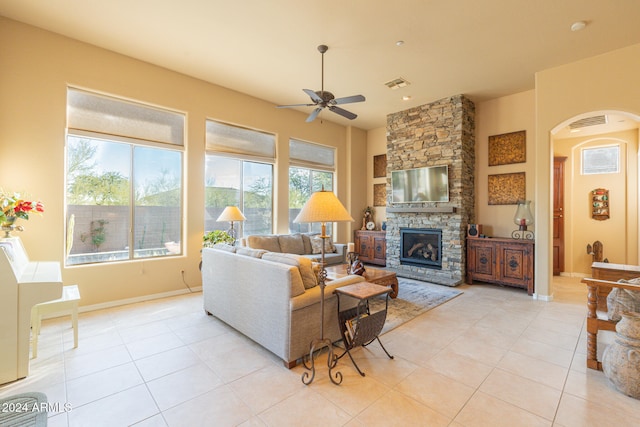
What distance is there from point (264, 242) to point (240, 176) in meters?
1.44

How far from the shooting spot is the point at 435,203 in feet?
18.7

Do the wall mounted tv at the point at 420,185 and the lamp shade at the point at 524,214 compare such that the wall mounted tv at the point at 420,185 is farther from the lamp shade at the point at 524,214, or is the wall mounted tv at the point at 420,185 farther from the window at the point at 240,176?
the window at the point at 240,176

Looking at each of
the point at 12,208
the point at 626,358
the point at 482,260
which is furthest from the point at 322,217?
the point at 482,260

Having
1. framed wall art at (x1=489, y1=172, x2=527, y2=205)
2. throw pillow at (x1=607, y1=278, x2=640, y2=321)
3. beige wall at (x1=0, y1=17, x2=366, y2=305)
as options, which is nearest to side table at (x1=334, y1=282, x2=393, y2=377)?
throw pillow at (x1=607, y1=278, x2=640, y2=321)

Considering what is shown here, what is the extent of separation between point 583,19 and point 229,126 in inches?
205

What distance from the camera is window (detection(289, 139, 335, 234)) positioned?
6382mm

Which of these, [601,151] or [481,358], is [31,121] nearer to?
[481,358]

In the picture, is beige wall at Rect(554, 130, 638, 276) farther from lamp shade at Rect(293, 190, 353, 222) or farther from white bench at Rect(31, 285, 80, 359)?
white bench at Rect(31, 285, 80, 359)

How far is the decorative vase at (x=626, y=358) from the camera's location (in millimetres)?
1994

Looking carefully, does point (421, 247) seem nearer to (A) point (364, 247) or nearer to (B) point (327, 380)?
(A) point (364, 247)

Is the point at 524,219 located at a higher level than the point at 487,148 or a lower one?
lower

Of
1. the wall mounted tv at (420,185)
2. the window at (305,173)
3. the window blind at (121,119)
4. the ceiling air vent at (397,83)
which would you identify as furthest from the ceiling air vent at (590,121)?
the window blind at (121,119)

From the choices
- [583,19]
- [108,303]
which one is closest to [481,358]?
[583,19]

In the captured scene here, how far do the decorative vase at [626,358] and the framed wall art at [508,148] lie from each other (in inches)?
150
